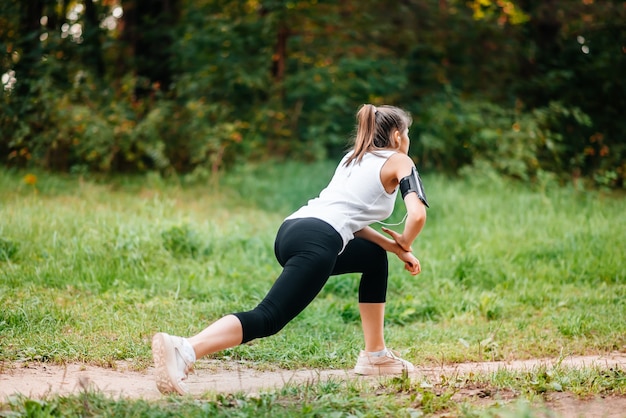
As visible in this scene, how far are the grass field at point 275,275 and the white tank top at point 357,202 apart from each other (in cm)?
87

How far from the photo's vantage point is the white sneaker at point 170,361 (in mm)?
3291

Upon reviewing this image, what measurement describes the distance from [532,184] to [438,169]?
184 cm

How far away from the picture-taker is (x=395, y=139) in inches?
160

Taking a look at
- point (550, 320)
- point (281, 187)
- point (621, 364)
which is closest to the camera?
point (621, 364)

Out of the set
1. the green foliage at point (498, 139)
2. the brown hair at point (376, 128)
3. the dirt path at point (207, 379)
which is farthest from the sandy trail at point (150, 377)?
the green foliage at point (498, 139)

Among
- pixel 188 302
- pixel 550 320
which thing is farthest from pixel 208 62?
pixel 550 320

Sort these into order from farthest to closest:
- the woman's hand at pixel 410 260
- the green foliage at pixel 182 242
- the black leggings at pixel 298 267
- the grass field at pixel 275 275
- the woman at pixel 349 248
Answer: the green foliage at pixel 182 242 → the grass field at pixel 275 275 → the woman's hand at pixel 410 260 → the black leggings at pixel 298 267 → the woman at pixel 349 248

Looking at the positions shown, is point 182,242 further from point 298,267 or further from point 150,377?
point 298,267

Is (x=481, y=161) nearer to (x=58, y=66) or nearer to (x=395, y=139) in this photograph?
(x=58, y=66)

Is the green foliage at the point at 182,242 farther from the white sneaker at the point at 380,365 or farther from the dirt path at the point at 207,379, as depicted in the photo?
the white sneaker at the point at 380,365

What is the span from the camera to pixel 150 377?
3.94 metres

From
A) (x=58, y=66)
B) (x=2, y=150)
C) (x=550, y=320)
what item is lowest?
(x=550, y=320)

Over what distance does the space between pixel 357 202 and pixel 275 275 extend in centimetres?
275

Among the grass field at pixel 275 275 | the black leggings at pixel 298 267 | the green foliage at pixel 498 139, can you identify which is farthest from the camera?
the green foliage at pixel 498 139
